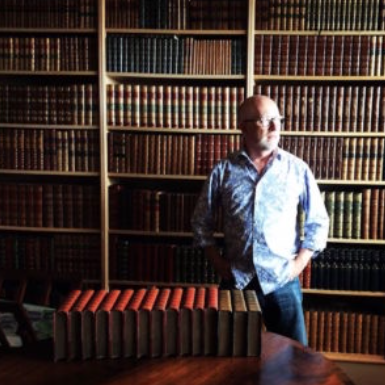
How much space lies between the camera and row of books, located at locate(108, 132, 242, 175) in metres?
2.45

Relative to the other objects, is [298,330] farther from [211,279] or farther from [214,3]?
[214,3]

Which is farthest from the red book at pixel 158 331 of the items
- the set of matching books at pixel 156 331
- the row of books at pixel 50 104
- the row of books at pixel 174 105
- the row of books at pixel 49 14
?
the row of books at pixel 49 14

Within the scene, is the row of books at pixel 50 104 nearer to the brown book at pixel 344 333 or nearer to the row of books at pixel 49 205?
the row of books at pixel 49 205

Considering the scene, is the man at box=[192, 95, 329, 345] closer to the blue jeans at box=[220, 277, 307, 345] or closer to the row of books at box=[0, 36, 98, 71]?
the blue jeans at box=[220, 277, 307, 345]

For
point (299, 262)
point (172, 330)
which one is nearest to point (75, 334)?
point (172, 330)

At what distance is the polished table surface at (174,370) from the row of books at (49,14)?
179 centimetres

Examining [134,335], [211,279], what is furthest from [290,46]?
[134,335]

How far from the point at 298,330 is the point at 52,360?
1036 millimetres

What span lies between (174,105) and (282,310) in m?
1.20

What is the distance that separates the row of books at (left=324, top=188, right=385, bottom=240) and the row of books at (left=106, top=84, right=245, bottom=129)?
2.22 ft

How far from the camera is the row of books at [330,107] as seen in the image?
2336mm

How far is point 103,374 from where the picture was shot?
1.14 meters

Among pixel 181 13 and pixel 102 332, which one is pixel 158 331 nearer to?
pixel 102 332

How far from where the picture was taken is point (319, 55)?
7.67ft
